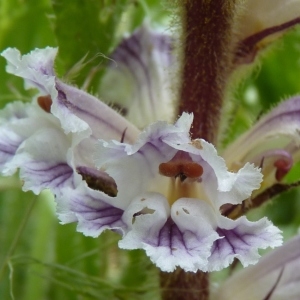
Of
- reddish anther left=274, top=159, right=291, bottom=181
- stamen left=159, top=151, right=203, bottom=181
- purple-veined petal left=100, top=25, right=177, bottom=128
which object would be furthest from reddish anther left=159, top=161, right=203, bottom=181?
purple-veined petal left=100, top=25, right=177, bottom=128

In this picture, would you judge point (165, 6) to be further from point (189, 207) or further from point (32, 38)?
point (32, 38)

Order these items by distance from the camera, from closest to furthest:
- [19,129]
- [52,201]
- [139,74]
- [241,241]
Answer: [241,241] → [19,129] → [139,74] → [52,201]

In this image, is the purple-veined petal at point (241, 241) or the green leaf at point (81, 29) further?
the green leaf at point (81, 29)

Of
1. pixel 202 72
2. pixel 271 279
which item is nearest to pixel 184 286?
pixel 271 279

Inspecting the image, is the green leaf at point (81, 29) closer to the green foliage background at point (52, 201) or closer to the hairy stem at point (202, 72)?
the green foliage background at point (52, 201)

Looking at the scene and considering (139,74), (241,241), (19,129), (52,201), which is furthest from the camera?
(52,201)

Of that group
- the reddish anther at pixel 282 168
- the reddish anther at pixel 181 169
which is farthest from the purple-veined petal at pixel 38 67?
the reddish anther at pixel 282 168

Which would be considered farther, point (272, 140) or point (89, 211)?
point (272, 140)

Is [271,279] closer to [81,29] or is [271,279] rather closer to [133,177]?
[133,177]
